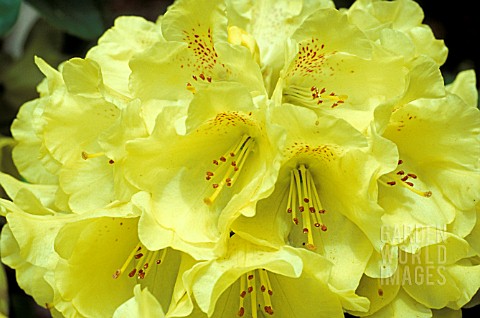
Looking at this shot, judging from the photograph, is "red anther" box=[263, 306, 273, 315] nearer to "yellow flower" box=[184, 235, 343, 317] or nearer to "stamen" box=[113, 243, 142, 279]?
"yellow flower" box=[184, 235, 343, 317]


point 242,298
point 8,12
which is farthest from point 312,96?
point 8,12

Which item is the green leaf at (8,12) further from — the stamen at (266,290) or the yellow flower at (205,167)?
the stamen at (266,290)

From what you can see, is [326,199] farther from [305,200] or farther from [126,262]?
[126,262]

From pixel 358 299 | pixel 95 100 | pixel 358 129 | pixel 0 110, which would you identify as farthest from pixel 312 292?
pixel 0 110

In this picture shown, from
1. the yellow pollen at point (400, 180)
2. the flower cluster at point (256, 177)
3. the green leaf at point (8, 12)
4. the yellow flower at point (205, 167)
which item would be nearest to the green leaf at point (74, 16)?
the green leaf at point (8, 12)

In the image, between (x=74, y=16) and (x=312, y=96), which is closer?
(x=312, y=96)
